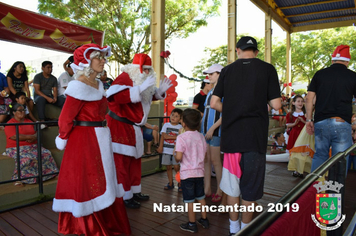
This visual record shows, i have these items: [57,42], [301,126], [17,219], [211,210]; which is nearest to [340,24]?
[301,126]

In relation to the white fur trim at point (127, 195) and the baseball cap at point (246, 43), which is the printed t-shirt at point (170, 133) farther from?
the baseball cap at point (246, 43)

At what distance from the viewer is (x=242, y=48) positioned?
2.22 meters

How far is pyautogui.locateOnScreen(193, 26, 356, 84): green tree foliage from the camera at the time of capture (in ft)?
81.1

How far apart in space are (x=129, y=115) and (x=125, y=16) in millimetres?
11409

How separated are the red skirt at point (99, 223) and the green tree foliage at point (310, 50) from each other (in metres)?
23.8

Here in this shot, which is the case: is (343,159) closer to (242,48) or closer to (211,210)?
(242,48)

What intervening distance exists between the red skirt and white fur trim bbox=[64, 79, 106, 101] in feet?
3.24

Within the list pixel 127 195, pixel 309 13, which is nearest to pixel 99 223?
pixel 127 195

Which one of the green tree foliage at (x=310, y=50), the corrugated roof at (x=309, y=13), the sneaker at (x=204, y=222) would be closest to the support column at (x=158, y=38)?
the sneaker at (x=204, y=222)

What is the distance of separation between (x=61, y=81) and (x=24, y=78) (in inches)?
26.6

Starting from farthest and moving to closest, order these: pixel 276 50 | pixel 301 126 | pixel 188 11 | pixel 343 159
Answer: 1. pixel 276 50
2. pixel 188 11
3. pixel 301 126
4. pixel 343 159

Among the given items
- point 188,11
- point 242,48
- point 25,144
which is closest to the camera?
point 242,48

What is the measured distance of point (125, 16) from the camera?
13.1 meters

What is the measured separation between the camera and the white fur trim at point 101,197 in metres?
2.21
